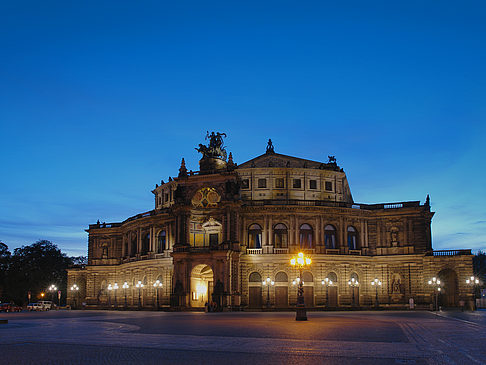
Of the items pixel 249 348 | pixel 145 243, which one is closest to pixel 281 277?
pixel 145 243

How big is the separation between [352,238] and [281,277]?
12.6 meters

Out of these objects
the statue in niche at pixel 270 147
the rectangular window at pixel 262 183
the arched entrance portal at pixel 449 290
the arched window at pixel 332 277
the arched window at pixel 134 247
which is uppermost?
the statue in niche at pixel 270 147

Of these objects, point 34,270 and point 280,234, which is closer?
point 280,234

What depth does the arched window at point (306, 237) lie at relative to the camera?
73.2m

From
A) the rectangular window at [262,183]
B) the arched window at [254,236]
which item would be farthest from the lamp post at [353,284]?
the rectangular window at [262,183]

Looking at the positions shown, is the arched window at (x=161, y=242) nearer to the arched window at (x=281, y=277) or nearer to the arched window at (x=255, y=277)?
the arched window at (x=255, y=277)

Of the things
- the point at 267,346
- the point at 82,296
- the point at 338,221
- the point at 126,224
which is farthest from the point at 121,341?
the point at 82,296

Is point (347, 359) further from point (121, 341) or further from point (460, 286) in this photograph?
point (460, 286)

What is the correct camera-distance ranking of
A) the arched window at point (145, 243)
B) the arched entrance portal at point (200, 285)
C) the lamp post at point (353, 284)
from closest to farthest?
the arched entrance portal at point (200, 285) → the lamp post at point (353, 284) → the arched window at point (145, 243)

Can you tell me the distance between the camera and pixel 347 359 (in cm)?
1666

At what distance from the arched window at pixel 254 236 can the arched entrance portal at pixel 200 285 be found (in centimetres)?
710

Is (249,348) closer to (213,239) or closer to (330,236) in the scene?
(213,239)

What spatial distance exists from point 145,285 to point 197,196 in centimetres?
1748

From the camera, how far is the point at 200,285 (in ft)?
244
